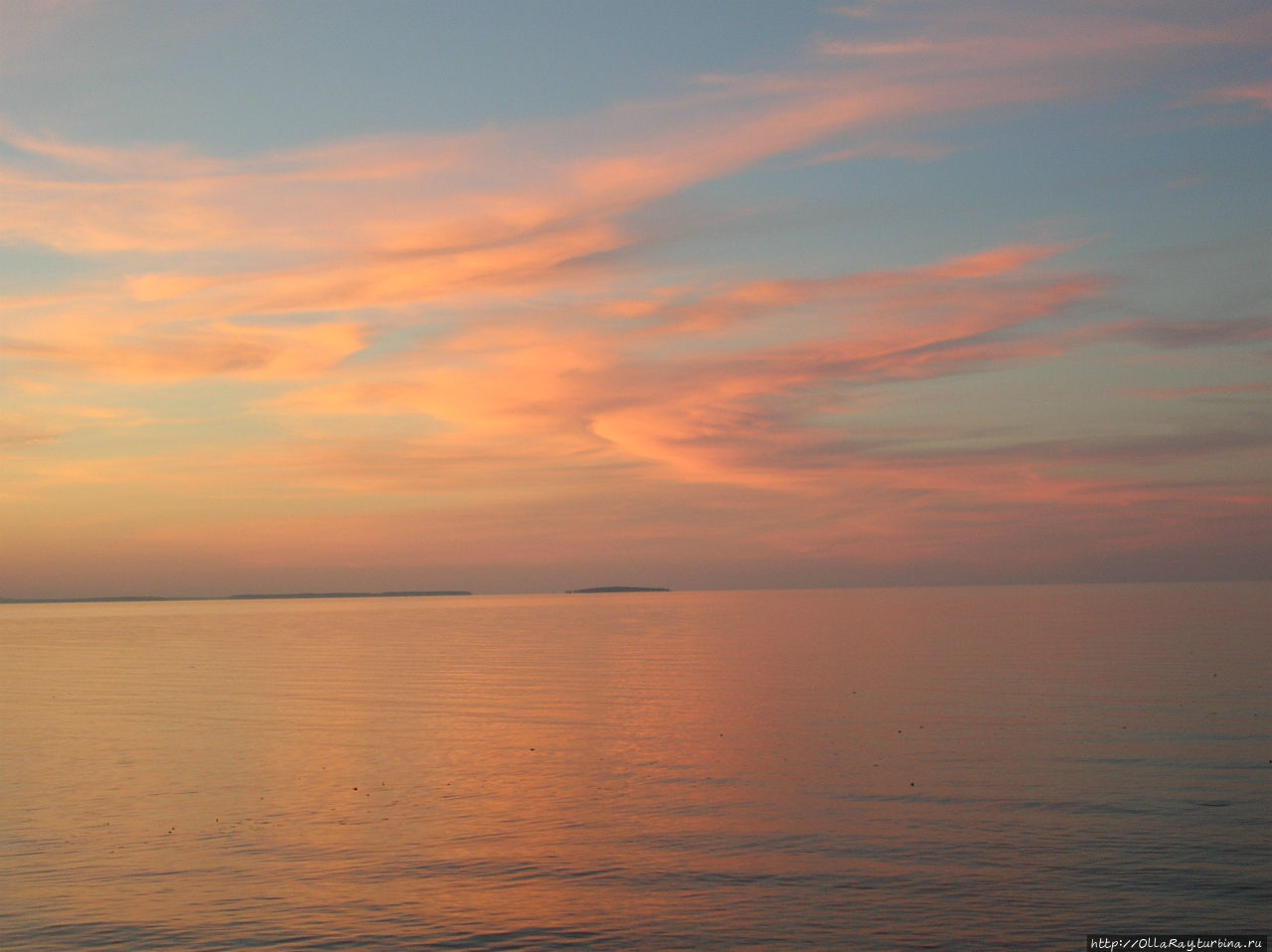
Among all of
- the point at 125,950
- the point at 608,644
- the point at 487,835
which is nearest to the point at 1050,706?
the point at 487,835

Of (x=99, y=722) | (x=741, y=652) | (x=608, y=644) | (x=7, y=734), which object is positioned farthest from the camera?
(x=608, y=644)

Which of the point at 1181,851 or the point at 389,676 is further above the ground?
the point at 389,676

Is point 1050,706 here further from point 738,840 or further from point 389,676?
point 389,676

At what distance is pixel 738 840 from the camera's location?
27078 millimetres

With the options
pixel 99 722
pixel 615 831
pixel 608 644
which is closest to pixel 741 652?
pixel 608 644

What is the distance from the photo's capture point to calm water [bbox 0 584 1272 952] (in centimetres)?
2152

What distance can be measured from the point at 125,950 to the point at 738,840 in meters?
13.5

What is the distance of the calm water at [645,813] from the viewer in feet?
70.6

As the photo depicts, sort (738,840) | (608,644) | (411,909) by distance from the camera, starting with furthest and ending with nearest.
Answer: (608,644) < (738,840) < (411,909)

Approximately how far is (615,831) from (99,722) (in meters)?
32.6

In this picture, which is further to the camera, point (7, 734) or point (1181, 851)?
point (7, 734)

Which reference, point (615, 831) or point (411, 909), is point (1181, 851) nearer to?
point (615, 831)

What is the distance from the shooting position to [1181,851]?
24875mm

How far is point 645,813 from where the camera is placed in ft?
99.7
